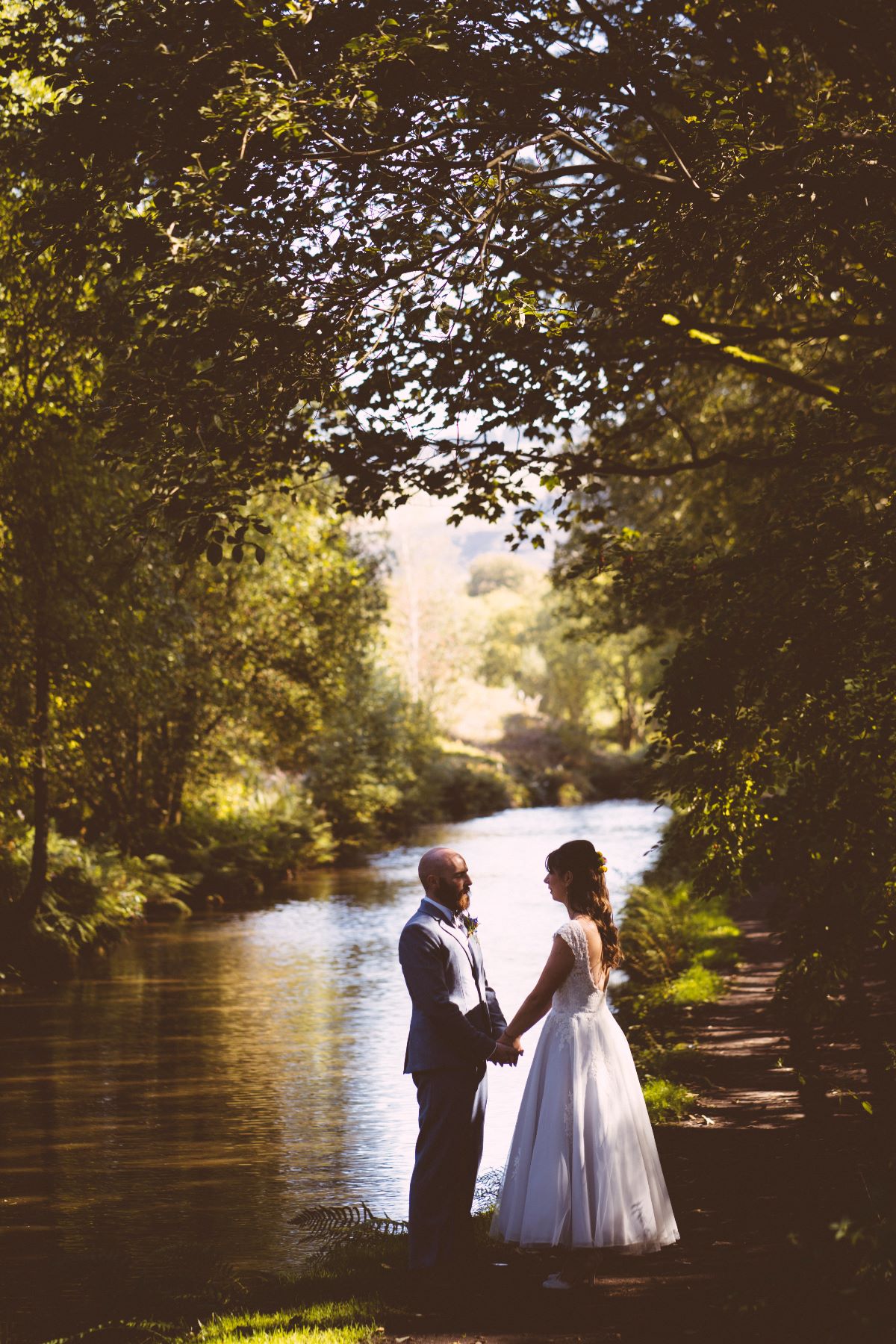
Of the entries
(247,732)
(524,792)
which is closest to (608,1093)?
(247,732)

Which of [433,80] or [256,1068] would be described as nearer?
[433,80]

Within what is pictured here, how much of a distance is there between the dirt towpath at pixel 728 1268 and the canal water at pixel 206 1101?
183cm

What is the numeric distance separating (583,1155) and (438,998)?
1.00 m

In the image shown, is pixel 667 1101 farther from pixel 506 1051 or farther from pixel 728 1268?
pixel 506 1051

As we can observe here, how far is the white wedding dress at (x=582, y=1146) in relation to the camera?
19.6 ft

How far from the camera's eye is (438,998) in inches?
248

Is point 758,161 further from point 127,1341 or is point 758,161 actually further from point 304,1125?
point 304,1125

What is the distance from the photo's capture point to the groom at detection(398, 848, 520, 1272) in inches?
248

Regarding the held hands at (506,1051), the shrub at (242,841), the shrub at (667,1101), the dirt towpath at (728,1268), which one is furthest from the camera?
the shrub at (242,841)

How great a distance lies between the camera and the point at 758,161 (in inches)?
270

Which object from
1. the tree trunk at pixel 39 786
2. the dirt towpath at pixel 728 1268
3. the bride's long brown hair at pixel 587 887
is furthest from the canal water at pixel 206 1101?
the dirt towpath at pixel 728 1268

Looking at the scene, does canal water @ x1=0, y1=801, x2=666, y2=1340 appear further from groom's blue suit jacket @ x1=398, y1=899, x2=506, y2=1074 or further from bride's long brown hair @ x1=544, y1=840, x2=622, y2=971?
groom's blue suit jacket @ x1=398, y1=899, x2=506, y2=1074

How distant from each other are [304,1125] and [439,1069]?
524 centimetres

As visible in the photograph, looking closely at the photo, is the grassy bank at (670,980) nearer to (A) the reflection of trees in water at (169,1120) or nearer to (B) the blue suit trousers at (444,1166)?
(A) the reflection of trees in water at (169,1120)
